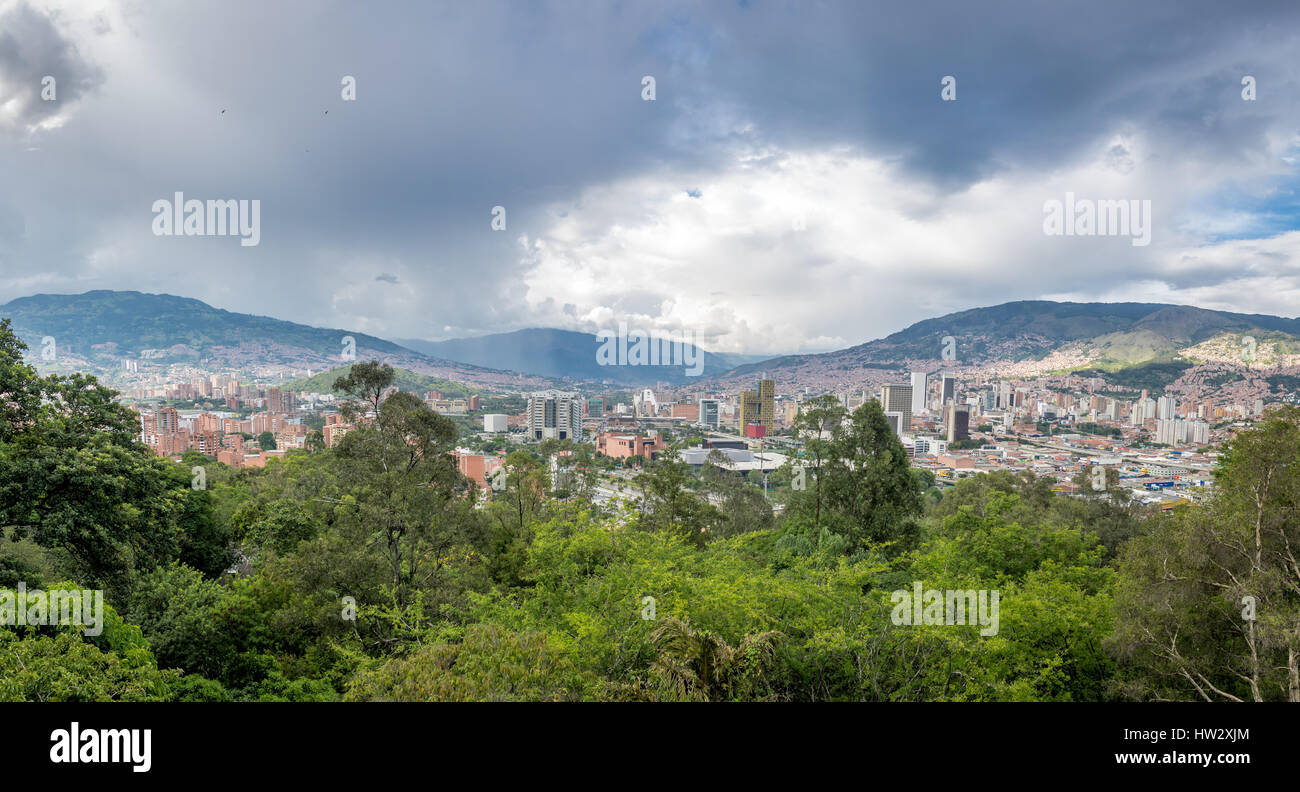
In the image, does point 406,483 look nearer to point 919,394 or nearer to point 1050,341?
point 919,394

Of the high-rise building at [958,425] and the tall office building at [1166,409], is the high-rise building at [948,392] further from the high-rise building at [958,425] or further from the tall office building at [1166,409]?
the tall office building at [1166,409]

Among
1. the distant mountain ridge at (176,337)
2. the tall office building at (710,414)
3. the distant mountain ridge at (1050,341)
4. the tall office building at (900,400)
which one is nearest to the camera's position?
the tall office building at (900,400)

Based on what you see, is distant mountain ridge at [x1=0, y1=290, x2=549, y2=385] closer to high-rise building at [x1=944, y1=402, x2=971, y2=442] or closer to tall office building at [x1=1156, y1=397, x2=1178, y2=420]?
high-rise building at [x1=944, y1=402, x2=971, y2=442]

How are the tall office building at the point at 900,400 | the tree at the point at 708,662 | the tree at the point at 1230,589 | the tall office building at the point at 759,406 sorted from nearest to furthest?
1. the tree at the point at 708,662
2. the tree at the point at 1230,589
3. the tall office building at the point at 900,400
4. the tall office building at the point at 759,406

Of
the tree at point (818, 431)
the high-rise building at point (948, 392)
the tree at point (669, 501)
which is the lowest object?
the tree at point (669, 501)

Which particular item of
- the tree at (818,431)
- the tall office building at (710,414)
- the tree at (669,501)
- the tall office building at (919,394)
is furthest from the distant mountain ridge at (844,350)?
the tree at (669,501)

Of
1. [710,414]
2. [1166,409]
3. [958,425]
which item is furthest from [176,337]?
[1166,409]

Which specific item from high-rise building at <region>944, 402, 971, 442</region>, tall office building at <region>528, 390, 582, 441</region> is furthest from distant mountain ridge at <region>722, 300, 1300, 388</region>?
tall office building at <region>528, 390, 582, 441</region>
